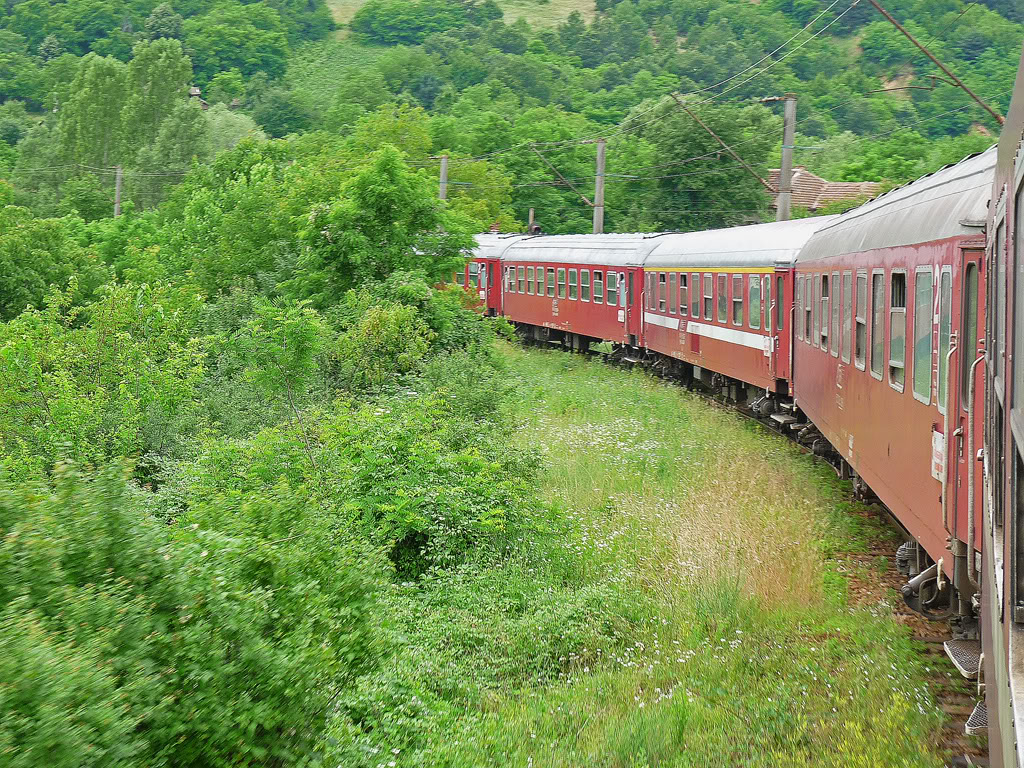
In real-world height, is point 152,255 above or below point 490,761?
above

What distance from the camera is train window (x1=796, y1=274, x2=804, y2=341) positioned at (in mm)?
16500

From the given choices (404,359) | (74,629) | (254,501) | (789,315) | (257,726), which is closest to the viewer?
(74,629)

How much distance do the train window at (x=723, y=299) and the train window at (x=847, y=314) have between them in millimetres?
9116

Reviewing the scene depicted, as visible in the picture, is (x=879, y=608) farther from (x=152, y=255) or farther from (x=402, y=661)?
(x=152, y=255)

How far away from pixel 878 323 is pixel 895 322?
32.0 inches

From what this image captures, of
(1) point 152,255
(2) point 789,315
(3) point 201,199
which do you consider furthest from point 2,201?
(2) point 789,315

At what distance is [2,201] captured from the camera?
147 feet

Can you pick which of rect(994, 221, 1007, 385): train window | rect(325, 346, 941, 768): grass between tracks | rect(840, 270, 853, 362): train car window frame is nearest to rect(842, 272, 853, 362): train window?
rect(840, 270, 853, 362): train car window frame

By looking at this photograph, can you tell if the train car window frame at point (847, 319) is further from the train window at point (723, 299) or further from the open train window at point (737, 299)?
the train window at point (723, 299)

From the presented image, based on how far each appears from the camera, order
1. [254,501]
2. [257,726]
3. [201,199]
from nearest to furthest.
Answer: [257,726], [254,501], [201,199]

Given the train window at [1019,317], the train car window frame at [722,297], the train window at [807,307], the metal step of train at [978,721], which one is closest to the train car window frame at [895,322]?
the metal step of train at [978,721]

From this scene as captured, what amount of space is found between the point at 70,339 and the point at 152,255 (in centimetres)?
1750

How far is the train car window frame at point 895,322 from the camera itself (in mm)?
8742

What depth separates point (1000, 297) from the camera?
5.02 m
